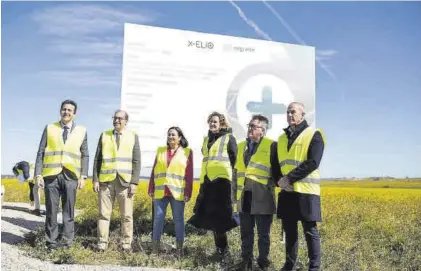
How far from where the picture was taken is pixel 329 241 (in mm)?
8039

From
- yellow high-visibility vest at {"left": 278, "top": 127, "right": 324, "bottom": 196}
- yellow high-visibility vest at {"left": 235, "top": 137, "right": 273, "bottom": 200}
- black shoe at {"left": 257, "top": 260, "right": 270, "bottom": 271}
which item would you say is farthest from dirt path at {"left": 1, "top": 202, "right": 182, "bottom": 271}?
yellow high-visibility vest at {"left": 278, "top": 127, "right": 324, "bottom": 196}

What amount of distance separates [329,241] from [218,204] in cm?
259

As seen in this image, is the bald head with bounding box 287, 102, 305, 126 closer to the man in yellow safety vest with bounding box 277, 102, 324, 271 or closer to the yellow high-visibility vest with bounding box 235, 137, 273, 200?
the man in yellow safety vest with bounding box 277, 102, 324, 271

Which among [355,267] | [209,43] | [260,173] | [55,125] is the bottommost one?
[355,267]

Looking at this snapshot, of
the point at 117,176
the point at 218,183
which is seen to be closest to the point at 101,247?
the point at 117,176

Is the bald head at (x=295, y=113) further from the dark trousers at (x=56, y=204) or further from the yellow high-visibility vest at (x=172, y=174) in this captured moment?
the dark trousers at (x=56, y=204)

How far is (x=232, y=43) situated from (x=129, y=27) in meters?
1.87

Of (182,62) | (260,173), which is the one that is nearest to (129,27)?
(182,62)

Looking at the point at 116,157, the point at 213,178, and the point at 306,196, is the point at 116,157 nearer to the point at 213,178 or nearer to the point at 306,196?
the point at 213,178

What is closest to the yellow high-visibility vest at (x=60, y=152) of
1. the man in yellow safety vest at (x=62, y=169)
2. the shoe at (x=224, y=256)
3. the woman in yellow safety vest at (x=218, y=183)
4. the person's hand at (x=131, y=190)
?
the man in yellow safety vest at (x=62, y=169)

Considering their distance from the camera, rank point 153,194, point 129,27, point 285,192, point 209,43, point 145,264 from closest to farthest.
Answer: point 285,192, point 145,264, point 153,194, point 129,27, point 209,43

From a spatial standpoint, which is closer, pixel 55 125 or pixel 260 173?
pixel 260 173

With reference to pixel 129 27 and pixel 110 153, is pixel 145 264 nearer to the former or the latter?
pixel 110 153

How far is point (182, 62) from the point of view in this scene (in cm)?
842
